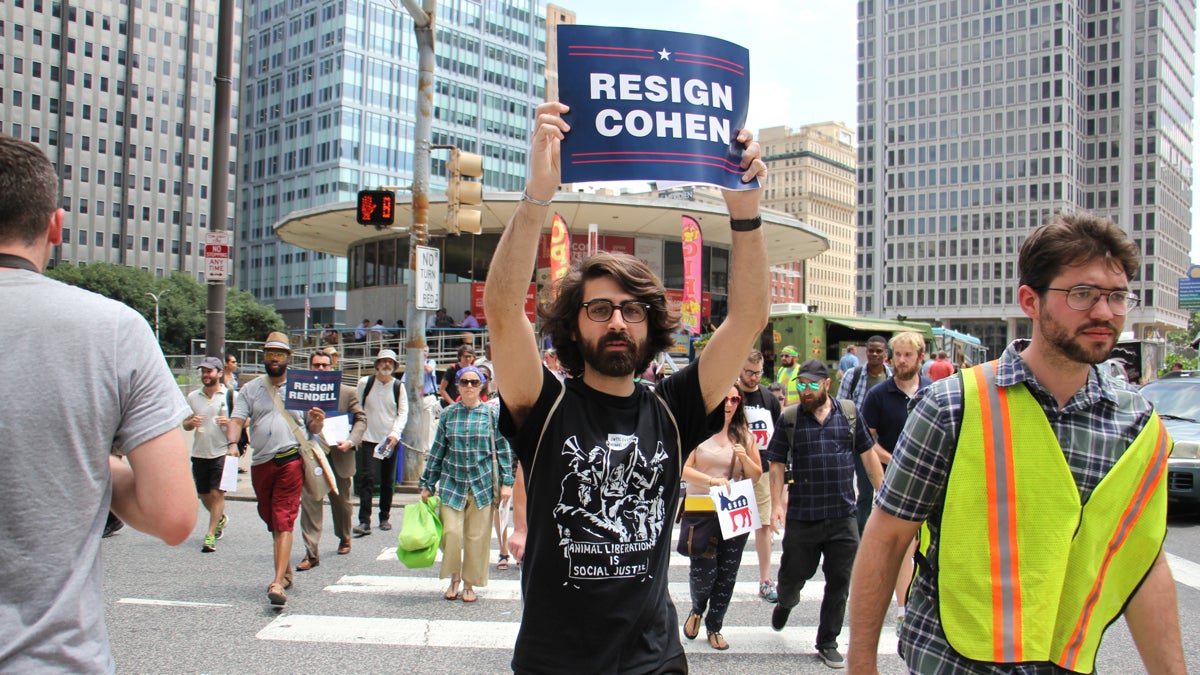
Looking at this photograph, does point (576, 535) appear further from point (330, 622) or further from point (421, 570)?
point (421, 570)

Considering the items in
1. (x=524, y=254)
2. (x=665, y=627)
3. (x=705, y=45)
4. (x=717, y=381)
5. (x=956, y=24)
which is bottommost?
(x=665, y=627)

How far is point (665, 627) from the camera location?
8.48ft

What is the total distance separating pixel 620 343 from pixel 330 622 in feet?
14.8

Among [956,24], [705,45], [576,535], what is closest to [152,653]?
[576,535]

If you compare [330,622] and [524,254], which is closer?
[524,254]

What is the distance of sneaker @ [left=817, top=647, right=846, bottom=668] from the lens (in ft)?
17.5

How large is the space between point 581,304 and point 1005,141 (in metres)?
125

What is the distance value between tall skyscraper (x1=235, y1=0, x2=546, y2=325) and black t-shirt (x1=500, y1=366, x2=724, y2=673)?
9552 cm

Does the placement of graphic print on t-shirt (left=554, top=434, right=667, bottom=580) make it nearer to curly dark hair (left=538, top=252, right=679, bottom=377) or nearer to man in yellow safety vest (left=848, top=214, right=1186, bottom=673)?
curly dark hair (left=538, top=252, right=679, bottom=377)

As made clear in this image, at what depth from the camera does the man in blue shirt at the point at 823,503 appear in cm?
552

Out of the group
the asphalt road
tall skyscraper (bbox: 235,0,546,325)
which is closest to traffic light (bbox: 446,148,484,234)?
the asphalt road

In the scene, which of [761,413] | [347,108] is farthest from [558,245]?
[347,108]

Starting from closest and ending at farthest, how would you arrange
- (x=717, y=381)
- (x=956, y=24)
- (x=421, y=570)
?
(x=717, y=381)
(x=421, y=570)
(x=956, y=24)

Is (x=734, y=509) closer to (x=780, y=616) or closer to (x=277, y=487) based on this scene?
(x=780, y=616)
